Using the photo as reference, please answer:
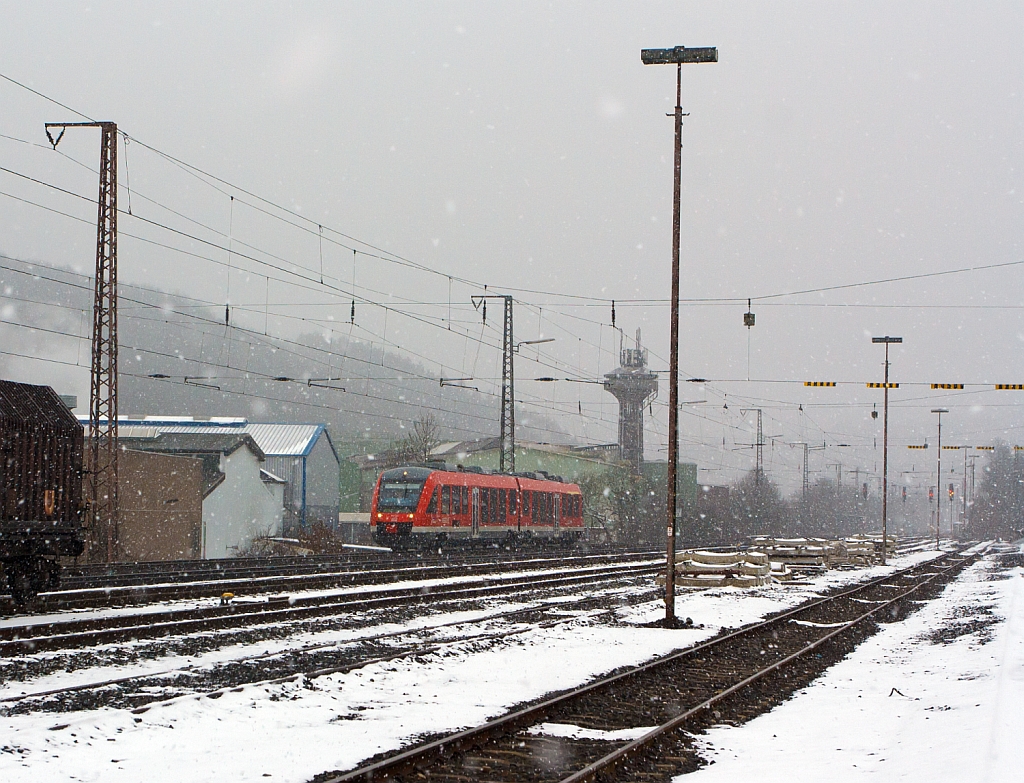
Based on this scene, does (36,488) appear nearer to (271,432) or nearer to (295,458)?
(295,458)

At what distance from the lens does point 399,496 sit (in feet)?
128

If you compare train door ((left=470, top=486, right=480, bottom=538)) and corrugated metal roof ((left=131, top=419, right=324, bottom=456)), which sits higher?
corrugated metal roof ((left=131, top=419, right=324, bottom=456))

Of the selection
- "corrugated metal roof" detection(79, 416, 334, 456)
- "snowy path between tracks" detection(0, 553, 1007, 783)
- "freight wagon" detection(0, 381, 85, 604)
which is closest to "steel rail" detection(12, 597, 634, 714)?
"snowy path between tracks" detection(0, 553, 1007, 783)

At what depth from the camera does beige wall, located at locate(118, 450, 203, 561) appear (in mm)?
37625

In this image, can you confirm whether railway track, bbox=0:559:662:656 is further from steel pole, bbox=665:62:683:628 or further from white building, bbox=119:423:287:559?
white building, bbox=119:423:287:559

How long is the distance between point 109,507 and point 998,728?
1009 inches

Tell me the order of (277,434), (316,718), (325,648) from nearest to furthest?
(316,718) → (325,648) → (277,434)

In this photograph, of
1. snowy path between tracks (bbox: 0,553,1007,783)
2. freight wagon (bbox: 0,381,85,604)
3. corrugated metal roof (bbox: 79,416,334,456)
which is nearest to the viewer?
snowy path between tracks (bbox: 0,553,1007,783)

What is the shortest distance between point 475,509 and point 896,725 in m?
31.4

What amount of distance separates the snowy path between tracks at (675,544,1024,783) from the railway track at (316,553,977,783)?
39 centimetres

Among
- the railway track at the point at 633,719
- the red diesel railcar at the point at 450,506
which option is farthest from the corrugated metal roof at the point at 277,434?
the railway track at the point at 633,719

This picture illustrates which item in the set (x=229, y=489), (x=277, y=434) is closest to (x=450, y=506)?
(x=229, y=489)

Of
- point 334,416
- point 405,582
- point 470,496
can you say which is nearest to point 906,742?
point 405,582

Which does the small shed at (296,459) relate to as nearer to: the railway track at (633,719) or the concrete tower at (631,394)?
the concrete tower at (631,394)
